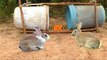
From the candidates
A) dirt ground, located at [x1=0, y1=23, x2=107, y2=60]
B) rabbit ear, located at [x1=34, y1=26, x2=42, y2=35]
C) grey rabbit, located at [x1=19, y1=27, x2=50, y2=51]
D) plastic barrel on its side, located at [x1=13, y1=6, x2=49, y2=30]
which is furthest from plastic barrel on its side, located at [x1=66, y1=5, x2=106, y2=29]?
grey rabbit, located at [x1=19, y1=27, x2=50, y2=51]

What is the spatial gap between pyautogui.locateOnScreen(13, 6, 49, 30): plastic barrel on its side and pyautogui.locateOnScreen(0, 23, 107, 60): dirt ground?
309mm

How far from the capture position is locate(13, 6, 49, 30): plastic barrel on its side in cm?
648

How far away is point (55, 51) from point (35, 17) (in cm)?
133

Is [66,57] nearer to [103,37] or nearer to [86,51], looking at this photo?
[86,51]

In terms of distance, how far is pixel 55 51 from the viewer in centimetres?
541

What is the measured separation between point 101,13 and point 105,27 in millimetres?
568

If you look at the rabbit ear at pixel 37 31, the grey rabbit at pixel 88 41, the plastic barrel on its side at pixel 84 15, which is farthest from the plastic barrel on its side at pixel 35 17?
the grey rabbit at pixel 88 41

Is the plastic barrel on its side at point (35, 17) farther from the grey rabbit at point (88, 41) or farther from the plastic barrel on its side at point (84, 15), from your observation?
the grey rabbit at point (88, 41)

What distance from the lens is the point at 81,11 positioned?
666 cm

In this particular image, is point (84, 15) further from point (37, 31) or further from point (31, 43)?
point (31, 43)

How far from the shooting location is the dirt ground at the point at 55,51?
515 centimetres

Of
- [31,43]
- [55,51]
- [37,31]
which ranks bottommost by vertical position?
[55,51]

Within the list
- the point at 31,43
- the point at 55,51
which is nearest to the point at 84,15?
the point at 55,51

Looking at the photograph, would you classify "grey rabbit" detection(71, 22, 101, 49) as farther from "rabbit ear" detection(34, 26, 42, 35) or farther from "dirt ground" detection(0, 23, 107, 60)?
"rabbit ear" detection(34, 26, 42, 35)
